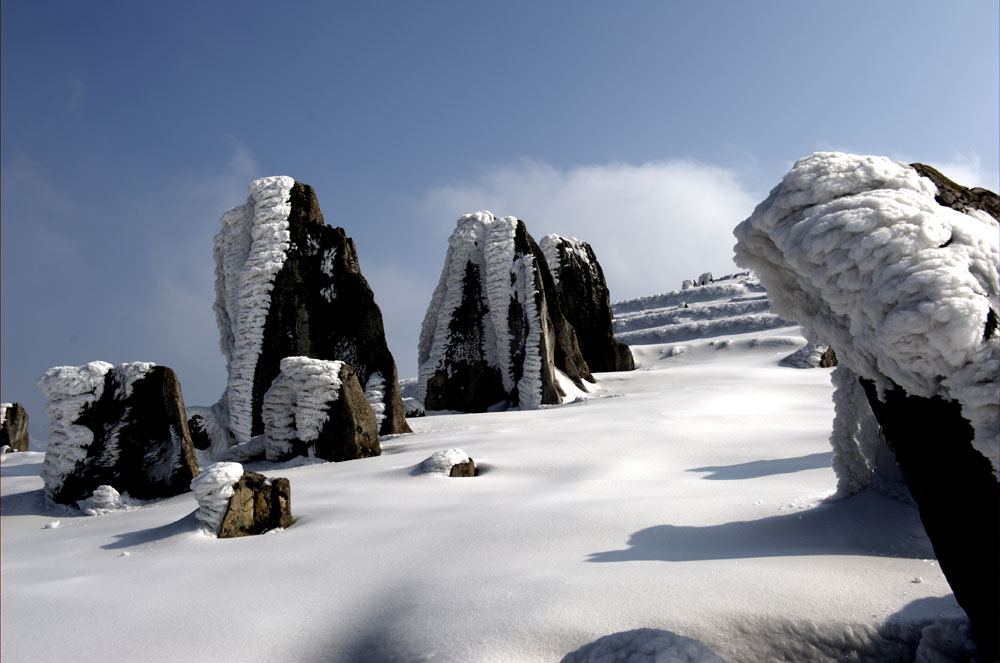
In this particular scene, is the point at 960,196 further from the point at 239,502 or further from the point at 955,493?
the point at 239,502

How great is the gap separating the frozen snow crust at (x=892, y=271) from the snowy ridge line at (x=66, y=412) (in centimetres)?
582

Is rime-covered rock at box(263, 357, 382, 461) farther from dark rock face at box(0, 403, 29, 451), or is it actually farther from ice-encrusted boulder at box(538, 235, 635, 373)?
ice-encrusted boulder at box(538, 235, 635, 373)

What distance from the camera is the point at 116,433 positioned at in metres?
5.50

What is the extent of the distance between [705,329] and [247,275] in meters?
18.7

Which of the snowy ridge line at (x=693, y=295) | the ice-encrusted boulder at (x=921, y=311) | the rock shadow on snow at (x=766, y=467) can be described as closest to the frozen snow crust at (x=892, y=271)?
the ice-encrusted boulder at (x=921, y=311)

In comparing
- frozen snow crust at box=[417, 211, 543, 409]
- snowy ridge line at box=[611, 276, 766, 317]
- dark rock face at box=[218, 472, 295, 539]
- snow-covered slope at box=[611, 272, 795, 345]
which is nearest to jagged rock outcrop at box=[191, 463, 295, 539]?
dark rock face at box=[218, 472, 295, 539]

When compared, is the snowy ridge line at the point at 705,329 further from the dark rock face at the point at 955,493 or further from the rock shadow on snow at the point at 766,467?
the dark rock face at the point at 955,493

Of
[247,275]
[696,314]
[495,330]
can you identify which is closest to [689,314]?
[696,314]

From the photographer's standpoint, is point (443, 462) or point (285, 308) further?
point (285, 308)

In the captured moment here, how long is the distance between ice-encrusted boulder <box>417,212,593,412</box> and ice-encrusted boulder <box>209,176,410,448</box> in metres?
2.78

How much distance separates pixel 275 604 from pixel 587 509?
64.3 inches

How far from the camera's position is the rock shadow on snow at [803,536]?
241 centimetres

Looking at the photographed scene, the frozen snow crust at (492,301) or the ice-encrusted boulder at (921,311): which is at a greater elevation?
the frozen snow crust at (492,301)

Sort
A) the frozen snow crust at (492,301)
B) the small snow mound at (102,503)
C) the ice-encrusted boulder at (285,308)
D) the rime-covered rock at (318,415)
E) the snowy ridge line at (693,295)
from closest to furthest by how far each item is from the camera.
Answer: the small snow mound at (102,503), the rime-covered rock at (318,415), the ice-encrusted boulder at (285,308), the frozen snow crust at (492,301), the snowy ridge line at (693,295)
